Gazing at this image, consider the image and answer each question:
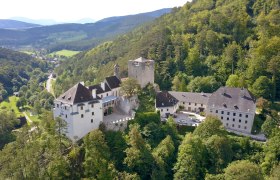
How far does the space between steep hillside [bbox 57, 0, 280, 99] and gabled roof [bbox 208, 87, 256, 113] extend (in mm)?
10856

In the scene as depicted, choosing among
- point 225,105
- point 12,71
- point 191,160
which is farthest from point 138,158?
point 12,71

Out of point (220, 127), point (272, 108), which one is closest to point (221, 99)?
point (220, 127)

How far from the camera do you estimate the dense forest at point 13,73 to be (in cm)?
14770

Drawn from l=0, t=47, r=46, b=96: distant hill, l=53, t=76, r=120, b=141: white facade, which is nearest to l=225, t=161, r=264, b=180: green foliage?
l=53, t=76, r=120, b=141: white facade

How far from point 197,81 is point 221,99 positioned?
1642 centimetres

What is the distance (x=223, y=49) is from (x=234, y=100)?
3389cm

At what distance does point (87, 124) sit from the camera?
52688mm

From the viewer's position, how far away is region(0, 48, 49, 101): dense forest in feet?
485

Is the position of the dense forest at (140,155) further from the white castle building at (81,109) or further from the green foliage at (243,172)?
the white castle building at (81,109)

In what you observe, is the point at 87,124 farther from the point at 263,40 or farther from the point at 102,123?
the point at 263,40

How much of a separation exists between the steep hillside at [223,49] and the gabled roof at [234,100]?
10.9m

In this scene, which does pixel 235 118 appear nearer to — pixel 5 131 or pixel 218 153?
pixel 218 153

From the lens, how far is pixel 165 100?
210ft

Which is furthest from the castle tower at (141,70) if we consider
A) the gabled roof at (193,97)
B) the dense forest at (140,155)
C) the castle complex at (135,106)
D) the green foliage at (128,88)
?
the dense forest at (140,155)
